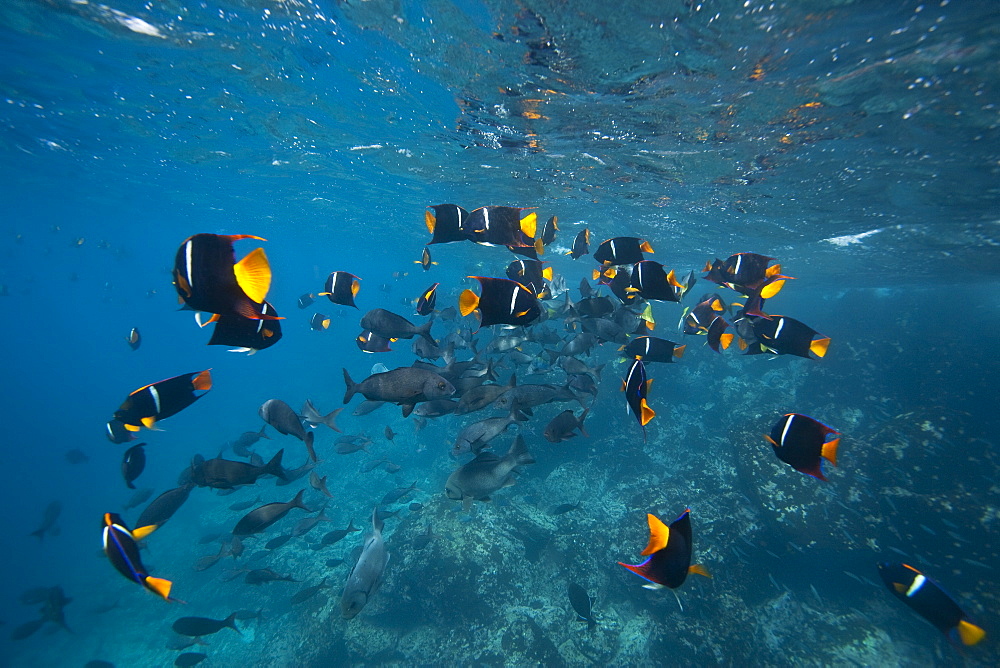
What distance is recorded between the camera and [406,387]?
13.8 ft

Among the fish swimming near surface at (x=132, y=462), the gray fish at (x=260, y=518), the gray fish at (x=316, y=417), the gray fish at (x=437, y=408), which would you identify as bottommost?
the gray fish at (x=260, y=518)

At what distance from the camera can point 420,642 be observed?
30.1 feet

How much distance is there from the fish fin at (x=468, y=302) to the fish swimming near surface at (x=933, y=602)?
5.69 m

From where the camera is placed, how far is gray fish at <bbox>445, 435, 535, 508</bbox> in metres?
5.60

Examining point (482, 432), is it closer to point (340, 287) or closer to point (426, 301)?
point (426, 301)

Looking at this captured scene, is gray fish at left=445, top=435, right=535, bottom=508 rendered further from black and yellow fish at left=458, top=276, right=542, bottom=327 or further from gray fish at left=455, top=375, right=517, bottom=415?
black and yellow fish at left=458, top=276, right=542, bottom=327

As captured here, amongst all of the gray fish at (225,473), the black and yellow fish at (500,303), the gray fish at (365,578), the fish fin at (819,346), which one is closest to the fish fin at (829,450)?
the fish fin at (819,346)

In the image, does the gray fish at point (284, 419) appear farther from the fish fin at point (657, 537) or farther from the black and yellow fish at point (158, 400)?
the fish fin at point (657, 537)

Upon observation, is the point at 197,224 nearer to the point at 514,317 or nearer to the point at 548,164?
the point at 548,164

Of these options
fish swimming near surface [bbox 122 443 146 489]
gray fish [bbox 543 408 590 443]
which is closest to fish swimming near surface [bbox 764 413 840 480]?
gray fish [bbox 543 408 590 443]

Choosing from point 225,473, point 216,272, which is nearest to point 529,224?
point 216,272

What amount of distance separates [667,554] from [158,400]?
4768 mm

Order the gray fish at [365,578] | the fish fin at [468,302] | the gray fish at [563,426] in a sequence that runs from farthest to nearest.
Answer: the gray fish at [563,426]
the gray fish at [365,578]
the fish fin at [468,302]

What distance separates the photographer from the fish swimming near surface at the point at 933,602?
3.99 m
